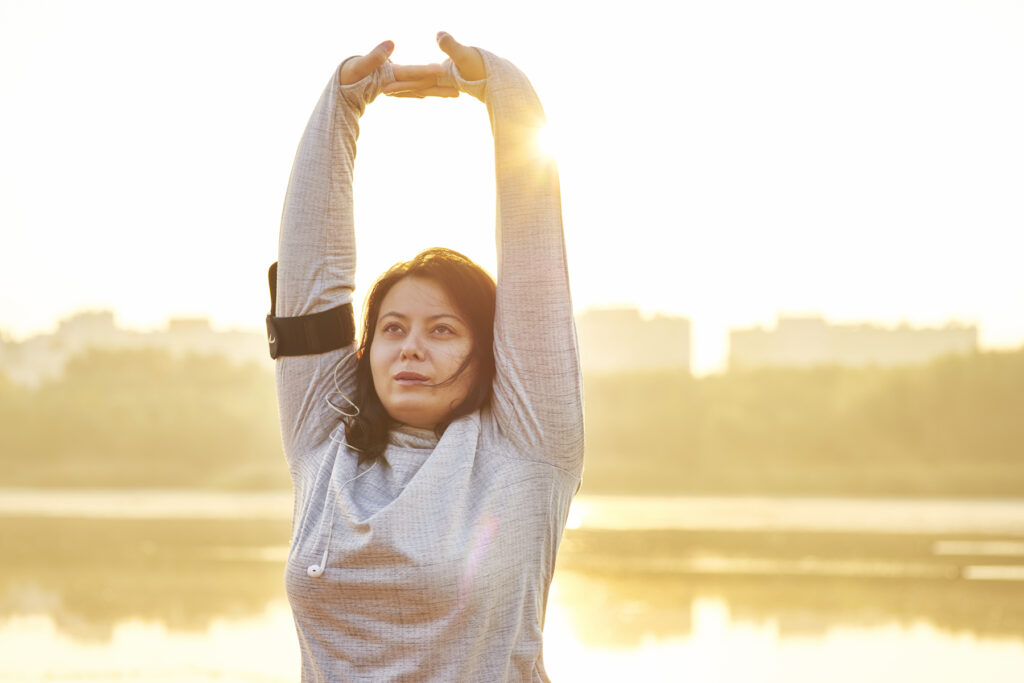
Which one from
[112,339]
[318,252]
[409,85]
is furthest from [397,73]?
[112,339]

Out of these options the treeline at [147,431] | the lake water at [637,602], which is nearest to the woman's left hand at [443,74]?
the lake water at [637,602]

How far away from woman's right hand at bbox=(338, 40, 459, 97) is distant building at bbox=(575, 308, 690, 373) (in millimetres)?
27851

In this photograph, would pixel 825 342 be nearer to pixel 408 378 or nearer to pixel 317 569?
pixel 408 378

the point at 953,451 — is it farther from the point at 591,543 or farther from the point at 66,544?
the point at 66,544

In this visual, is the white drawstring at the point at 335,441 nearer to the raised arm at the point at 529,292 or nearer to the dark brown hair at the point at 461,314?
the dark brown hair at the point at 461,314

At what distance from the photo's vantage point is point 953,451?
60.8ft

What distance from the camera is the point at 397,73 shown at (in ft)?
5.16

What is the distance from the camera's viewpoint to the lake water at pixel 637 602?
4820 mm

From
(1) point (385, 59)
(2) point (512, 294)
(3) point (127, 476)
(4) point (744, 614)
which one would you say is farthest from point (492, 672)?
(3) point (127, 476)

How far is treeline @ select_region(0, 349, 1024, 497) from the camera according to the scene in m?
17.7

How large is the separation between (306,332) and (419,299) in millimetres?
179

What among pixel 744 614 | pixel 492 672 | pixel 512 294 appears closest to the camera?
pixel 492 672

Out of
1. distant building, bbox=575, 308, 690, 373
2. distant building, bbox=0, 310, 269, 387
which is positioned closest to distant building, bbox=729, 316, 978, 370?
distant building, bbox=575, 308, 690, 373

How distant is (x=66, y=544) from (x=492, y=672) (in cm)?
793
